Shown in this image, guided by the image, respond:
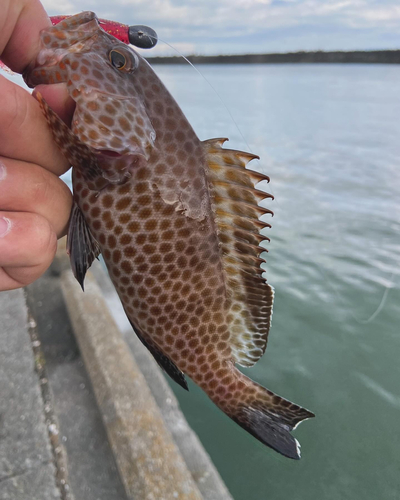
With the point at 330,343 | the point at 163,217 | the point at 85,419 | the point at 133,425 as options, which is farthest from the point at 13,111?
the point at 330,343

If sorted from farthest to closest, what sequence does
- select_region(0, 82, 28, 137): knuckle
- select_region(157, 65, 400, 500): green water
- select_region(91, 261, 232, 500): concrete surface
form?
select_region(157, 65, 400, 500): green water
select_region(91, 261, 232, 500): concrete surface
select_region(0, 82, 28, 137): knuckle

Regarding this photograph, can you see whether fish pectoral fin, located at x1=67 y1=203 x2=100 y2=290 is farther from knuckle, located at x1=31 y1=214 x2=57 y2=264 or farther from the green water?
the green water

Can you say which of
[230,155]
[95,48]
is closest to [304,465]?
[230,155]

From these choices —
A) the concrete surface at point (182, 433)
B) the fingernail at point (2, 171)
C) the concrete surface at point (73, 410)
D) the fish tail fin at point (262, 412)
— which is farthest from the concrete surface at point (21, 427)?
the fingernail at point (2, 171)

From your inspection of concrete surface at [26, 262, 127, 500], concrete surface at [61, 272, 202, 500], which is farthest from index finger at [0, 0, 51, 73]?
concrete surface at [26, 262, 127, 500]

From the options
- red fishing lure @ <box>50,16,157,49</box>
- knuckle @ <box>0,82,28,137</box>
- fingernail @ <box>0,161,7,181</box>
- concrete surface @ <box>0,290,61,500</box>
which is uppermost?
red fishing lure @ <box>50,16,157,49</box>

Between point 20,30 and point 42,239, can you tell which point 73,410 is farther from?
point 20,30
